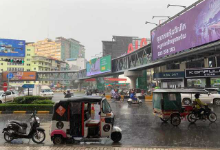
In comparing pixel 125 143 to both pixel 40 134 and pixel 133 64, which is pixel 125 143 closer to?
pixel 40 134

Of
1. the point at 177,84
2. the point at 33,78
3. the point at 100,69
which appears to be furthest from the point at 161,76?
the point at 33,78

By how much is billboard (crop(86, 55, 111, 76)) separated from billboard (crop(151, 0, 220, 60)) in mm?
22383

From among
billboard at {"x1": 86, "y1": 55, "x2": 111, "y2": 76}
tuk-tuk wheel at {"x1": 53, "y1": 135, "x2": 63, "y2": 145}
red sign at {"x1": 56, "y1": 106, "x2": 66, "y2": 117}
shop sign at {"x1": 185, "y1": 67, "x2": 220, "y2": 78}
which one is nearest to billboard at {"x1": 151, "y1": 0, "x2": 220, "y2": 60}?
shop sign at {"x1": 185, "y1": 67, "x2": 220, "y2": 78}

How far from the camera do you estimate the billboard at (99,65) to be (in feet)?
161

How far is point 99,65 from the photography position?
178 feet

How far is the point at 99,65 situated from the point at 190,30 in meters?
35.5

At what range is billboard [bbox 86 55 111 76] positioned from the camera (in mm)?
49025

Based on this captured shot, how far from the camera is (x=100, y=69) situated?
53531mm

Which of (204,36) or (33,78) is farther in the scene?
(33,78)

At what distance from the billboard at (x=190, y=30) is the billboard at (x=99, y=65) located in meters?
22.4

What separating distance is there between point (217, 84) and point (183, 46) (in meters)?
14.5

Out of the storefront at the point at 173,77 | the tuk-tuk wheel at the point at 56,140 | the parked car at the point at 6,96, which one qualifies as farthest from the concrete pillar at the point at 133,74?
the tuk-tuk wheel at the point at 56,140

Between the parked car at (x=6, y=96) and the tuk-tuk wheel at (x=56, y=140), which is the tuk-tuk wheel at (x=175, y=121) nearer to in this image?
the tuk-tuk wheel at (x=56, y=140)

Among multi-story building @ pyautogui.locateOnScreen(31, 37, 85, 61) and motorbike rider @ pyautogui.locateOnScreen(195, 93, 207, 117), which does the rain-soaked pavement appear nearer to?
motorbike rider @ pyautogui.locateOnScreen(195, 93, 207, 117)
